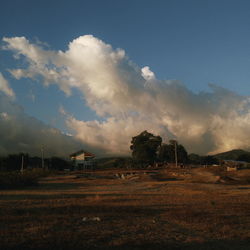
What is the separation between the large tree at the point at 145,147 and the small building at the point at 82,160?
12.5 metres

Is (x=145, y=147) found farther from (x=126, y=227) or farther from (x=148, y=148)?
(x=126, y=227)

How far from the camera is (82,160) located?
79.4 m

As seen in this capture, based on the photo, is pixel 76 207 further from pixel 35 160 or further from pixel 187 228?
pixel 35 160

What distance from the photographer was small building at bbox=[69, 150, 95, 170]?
7912 cm

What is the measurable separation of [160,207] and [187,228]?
4218 millimetres

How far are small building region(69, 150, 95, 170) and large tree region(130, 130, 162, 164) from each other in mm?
12525

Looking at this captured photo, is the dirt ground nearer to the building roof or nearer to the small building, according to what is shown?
the small building

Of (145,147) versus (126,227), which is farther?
(145,147)

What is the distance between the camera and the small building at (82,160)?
79125 millimetres

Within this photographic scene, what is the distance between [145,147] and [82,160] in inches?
708

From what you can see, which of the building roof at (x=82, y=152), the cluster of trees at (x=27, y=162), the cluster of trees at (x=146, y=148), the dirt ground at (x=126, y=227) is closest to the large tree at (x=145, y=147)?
the cluster of trees at (x=146, y=148)

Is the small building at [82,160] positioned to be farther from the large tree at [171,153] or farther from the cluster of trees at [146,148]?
the large tree at [171,153]

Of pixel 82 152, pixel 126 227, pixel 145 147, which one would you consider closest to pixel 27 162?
pixel 82 152

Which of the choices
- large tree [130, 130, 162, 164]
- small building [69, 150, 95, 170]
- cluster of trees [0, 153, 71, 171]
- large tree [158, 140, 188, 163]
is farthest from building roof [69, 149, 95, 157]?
large tree [158, 140, 188, 163]
